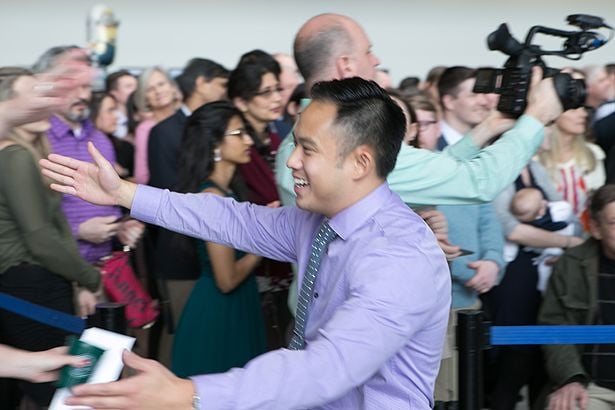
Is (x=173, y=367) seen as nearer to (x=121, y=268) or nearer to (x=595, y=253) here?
(x=121, y=268)

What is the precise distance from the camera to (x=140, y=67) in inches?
443

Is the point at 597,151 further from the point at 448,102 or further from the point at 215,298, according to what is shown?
the point at 215,298

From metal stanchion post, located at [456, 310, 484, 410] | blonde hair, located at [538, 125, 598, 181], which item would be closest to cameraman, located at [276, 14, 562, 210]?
metal stanchion post, located at [456, 310, 484, 410]

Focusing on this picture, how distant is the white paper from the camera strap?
1.49 metres

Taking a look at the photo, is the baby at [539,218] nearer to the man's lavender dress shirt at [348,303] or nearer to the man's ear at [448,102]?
the man's ear at [448,102]

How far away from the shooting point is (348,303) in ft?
6.13

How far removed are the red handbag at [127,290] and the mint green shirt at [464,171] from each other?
1.64 meters

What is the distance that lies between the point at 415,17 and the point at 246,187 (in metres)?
8.38

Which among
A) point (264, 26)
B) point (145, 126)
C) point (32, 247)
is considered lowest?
point (264, 26)

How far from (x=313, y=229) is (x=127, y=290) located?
2.01m

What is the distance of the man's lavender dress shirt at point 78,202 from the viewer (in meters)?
4.32

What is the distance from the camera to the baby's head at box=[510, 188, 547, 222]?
4.57 meters

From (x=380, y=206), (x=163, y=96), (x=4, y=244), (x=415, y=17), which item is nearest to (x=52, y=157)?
(x=380, y=206)

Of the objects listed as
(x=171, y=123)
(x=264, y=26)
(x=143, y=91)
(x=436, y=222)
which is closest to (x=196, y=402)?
(x=436, y=222)
